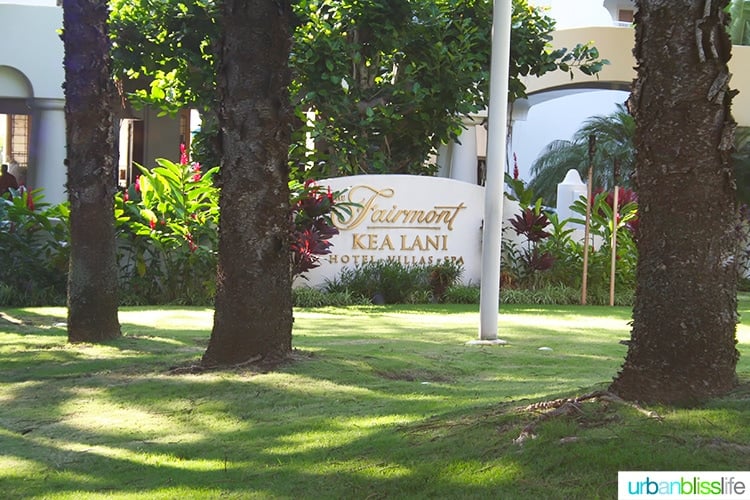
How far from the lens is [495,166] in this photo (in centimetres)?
1076

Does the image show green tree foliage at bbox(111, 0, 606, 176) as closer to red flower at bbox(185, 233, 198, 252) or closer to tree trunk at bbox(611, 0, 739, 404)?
red flower at bbox(185, 233, 198, 252)

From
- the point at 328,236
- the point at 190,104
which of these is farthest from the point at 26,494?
the point at 190,104

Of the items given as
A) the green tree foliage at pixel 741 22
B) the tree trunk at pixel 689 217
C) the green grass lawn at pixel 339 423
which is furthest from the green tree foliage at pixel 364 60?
the green tree foliage at pixel 741 22

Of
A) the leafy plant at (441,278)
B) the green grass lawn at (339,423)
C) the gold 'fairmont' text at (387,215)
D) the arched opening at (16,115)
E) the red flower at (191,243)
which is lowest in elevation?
the green grass lawn at (339,423)

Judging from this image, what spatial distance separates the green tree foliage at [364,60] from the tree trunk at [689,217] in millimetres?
12375

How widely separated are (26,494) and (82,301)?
14.6 ft

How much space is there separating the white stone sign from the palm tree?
1975cm

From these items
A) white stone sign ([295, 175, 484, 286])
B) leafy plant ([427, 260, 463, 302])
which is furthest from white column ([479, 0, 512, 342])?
white stone sign ([295, 175, 484, 286])

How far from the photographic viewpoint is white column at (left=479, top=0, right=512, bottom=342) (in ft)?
34.6

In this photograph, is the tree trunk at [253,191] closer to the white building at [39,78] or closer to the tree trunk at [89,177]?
the tree trunk at [89,177]

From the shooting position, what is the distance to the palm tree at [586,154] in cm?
3666

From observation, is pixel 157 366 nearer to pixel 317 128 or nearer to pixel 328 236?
pixel 328 236

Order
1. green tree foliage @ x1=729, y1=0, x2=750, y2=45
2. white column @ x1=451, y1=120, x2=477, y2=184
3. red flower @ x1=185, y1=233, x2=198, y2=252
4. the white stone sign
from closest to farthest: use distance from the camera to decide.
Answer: red flower @ x1=185, y1=233, x2=198, y2=252, the white stone sign, white column @ x1=451, y1=120, x2=477, y2=184, green tree foliage @ x1=729, y1=0, x2=750, y2=45
